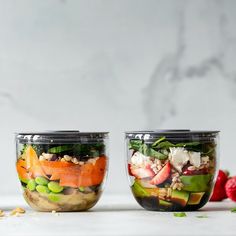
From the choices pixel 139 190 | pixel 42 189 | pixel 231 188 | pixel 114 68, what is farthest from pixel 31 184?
pixel 114 68

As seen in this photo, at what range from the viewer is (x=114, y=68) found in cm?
205

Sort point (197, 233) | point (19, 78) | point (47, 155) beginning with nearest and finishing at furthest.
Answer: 1. point (197, 233)
2. point (47, 155)
3. point (19, 78)

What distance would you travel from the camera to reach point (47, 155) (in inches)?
59.2

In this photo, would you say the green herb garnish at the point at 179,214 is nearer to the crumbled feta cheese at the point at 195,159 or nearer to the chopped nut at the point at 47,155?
the crumbled feta cheese at the point at 195,159

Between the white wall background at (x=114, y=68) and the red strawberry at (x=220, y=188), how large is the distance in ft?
1.05

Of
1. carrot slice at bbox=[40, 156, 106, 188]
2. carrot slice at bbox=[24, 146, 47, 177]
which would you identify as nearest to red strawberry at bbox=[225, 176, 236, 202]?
carrot slice at bbox=[40, 156, 106, 188]

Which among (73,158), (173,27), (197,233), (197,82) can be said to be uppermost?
(173,27)

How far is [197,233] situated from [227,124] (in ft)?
2.98

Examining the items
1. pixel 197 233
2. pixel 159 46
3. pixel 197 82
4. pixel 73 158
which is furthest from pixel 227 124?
pixel 197 233

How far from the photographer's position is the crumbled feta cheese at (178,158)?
1498mm

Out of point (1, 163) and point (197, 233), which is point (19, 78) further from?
point (197, 233)

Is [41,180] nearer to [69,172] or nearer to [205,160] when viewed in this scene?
[69,172]

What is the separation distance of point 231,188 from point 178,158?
284 mm

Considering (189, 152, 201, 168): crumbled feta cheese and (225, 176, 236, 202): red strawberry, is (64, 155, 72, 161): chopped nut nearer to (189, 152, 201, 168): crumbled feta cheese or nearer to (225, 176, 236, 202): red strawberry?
(189, 152, 201, 168): crumbled feta cheese
